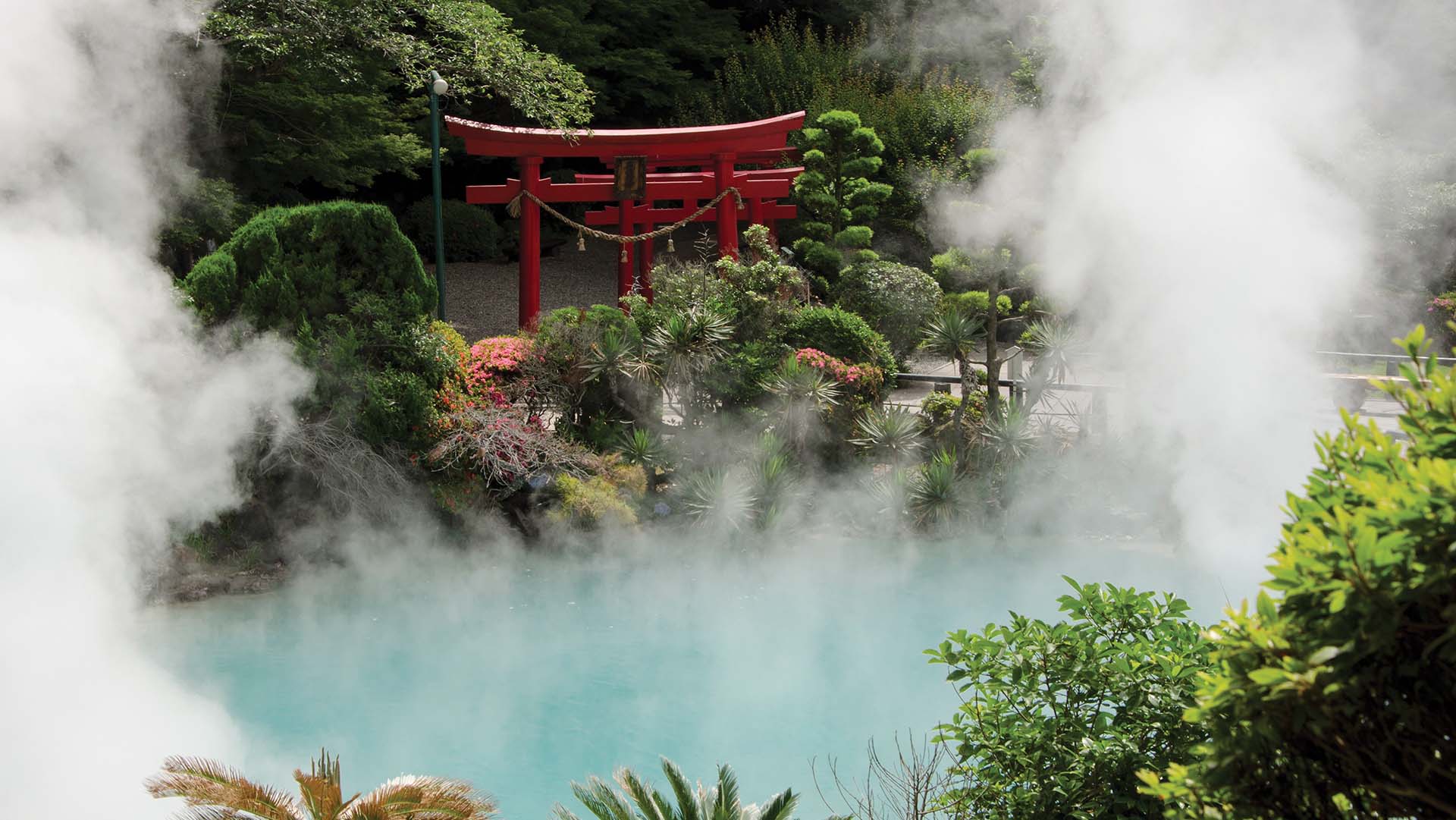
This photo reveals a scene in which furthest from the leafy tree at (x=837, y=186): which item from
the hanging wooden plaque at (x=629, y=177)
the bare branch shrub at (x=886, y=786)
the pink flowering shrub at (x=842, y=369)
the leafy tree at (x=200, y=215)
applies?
the bare branch shrub at (x=886, y=786)

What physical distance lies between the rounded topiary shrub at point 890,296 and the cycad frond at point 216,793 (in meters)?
12.2

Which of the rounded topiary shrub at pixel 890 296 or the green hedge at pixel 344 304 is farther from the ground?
the rounded topiary shrub at pixel 890 296

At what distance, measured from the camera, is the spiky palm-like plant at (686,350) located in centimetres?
1250

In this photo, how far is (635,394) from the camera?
1245cm

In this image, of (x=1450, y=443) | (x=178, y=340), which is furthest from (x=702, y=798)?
(x=178, y=340)

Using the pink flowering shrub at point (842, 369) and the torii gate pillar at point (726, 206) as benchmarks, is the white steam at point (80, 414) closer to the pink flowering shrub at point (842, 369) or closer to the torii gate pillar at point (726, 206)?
the pink flowering shrub at point (842, 369)

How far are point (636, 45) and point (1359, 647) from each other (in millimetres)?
24640

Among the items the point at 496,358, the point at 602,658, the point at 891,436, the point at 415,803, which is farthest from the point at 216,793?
the point at 891,436

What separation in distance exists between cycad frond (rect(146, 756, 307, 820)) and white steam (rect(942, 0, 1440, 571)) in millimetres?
8640

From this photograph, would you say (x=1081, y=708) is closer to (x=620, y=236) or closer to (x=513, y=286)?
(x=620, y=236)

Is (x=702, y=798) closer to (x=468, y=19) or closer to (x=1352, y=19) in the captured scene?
(x=1352, y=19)

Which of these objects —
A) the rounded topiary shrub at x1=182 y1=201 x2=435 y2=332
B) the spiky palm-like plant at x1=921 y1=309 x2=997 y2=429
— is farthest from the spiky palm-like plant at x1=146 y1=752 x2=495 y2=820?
the spiky palm-like plant at x1=921 y1=309 x2=997 y2=429

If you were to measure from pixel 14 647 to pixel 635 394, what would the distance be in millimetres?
7116

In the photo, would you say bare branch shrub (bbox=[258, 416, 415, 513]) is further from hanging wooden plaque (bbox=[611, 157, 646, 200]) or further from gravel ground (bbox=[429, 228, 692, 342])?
gravel ground (bbox=[429, 228, 692, 342])
